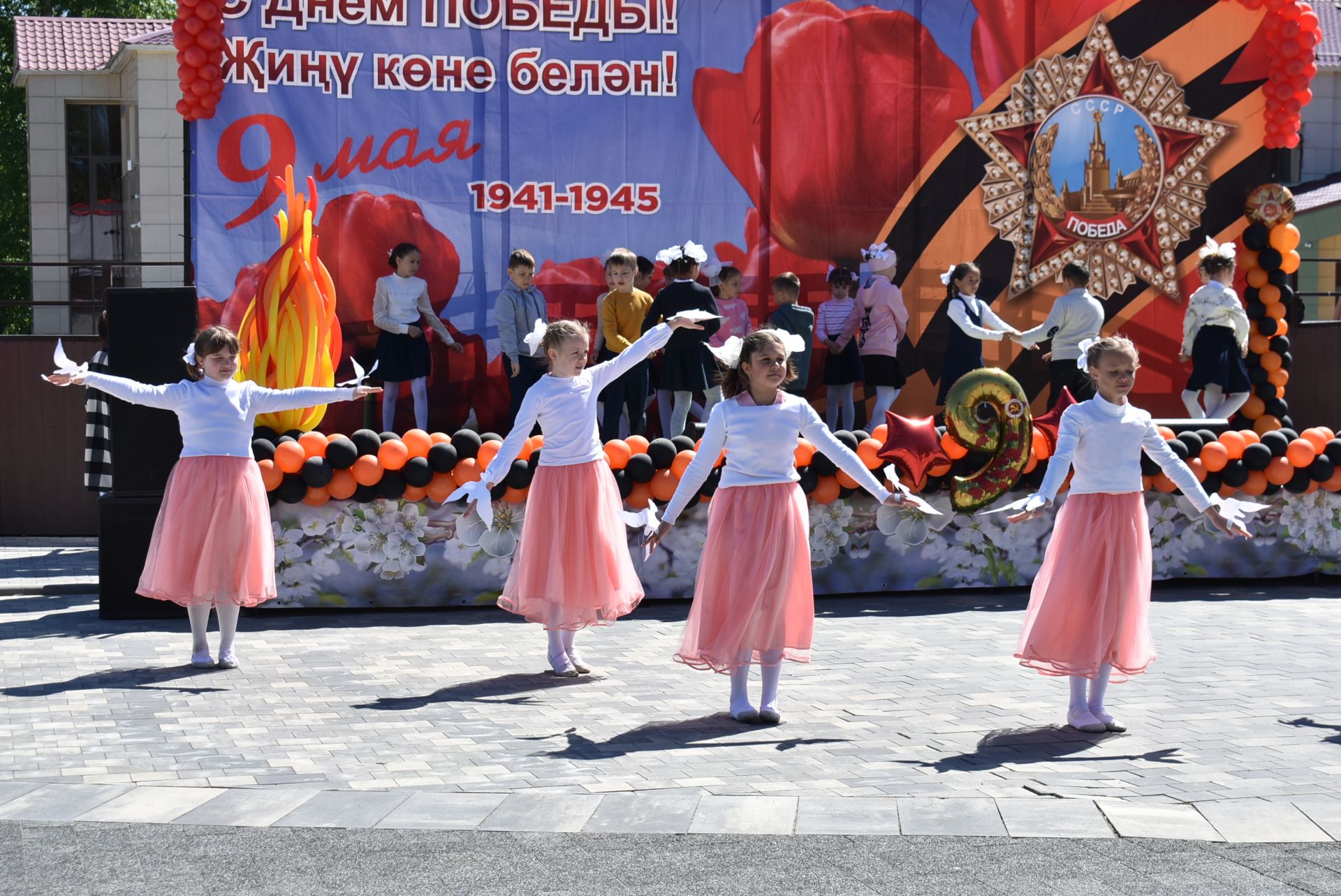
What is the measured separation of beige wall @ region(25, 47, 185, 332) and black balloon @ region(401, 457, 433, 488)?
15.0 metres

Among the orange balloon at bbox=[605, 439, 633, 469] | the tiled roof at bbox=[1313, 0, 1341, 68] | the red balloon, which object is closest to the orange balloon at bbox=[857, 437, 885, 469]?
the red balloon

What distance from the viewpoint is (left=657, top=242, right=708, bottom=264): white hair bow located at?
12.3 meters

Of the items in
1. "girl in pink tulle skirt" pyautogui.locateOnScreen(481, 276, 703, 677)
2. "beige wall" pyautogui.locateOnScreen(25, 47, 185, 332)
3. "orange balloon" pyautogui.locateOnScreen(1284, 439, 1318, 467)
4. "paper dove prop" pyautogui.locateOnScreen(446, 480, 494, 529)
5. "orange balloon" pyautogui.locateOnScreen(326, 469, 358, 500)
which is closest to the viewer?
"paper dove prop" pyautogui.locateOnScreen(446, 480, 494, 529)

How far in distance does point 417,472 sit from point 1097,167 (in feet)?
23.4

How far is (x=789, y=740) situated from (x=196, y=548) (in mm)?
3530

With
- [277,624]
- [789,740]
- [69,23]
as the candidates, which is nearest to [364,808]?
[789,740]

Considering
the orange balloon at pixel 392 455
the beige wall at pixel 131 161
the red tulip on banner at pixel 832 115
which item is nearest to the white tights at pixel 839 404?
the red tulip on banner at pixel 832 115

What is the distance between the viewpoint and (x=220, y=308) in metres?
12.5

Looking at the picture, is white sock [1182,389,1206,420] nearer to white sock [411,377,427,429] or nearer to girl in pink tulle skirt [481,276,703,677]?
white sock [411,377,427,429]

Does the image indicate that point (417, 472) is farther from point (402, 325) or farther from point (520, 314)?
point (402, 325)

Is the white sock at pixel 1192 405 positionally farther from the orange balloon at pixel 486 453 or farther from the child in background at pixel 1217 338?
the orange balloon at pixel 486 453

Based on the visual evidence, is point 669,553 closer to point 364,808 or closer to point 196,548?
point 196,548

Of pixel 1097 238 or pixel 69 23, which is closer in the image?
pixel 1097 238

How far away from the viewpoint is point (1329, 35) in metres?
35.4
